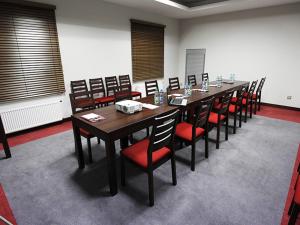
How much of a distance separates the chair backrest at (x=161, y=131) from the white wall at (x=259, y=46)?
453cm

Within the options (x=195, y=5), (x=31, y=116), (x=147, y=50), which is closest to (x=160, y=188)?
(x=31, y=116)

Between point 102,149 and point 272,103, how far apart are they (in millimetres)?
4783

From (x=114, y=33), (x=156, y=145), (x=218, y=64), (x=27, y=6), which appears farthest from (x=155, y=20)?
(x=156, y=145)

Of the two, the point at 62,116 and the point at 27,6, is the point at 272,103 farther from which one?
the point at 27,6

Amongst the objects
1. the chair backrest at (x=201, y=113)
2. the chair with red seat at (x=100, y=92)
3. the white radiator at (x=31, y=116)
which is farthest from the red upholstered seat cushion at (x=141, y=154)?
the white radiator at (x=31, y=116)

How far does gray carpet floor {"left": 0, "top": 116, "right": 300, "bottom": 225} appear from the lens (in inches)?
69.3

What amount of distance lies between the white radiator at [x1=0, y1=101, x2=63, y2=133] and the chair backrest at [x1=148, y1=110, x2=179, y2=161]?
9.33 feet

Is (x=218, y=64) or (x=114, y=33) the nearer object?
(x=114, y=33)

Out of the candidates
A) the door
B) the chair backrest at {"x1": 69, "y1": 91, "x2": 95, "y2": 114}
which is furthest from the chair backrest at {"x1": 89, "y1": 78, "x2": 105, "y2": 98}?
the door

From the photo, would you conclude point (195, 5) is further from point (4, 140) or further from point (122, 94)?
point (4, 140)

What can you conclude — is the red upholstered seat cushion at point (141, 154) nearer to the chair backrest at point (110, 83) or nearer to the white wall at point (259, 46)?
the chair backrest at point (110, 83)

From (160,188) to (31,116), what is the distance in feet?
9.45

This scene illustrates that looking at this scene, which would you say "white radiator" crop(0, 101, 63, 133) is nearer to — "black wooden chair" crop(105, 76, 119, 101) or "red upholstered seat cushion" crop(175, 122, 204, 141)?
"black wooden chair" crop(105, 76, 119, 101)

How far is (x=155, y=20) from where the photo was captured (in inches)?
229
